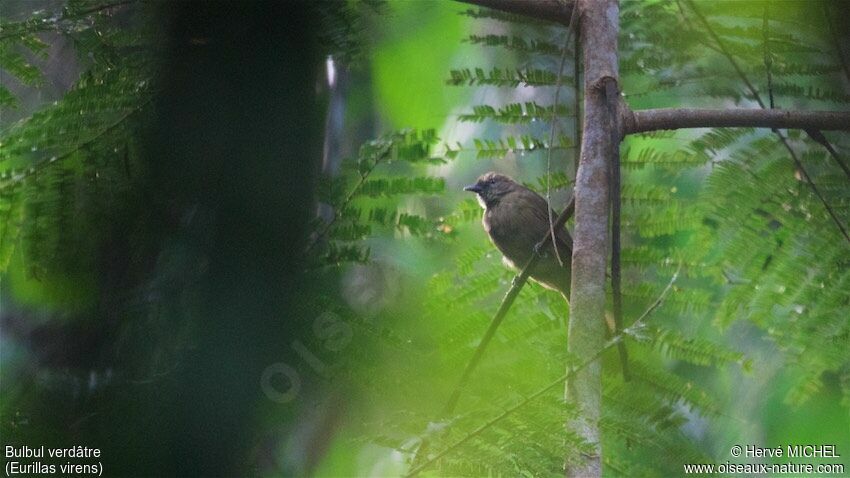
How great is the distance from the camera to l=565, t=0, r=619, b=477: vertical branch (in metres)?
2.07

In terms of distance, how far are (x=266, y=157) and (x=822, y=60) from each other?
68.3 inches

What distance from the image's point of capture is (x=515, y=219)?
13.4ft

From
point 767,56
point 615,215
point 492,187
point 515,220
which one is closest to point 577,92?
point 767,56

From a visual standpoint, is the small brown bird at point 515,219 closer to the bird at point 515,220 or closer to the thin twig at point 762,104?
the bird at point 515,220

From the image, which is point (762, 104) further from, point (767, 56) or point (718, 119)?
point (718, 119)

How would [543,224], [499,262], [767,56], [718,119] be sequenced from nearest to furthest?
[718,119] < [767,56] < [499,262] < [543,224]

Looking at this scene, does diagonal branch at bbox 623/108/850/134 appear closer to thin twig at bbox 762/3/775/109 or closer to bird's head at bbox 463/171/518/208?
thin twig at bbox 762/3/775/109

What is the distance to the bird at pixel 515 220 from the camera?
149 inches

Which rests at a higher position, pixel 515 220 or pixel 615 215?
pixel 615 215

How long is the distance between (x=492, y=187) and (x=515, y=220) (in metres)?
0.29

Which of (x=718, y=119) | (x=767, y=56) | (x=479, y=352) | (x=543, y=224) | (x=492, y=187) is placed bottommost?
(x=479, y=352)

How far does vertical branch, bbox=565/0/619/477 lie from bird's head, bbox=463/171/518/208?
1.56 meters

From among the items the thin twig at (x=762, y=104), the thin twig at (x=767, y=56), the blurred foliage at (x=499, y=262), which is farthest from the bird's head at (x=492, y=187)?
the thin twig at (x=767, y=56)

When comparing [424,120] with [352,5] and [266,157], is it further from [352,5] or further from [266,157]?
[266,157]
